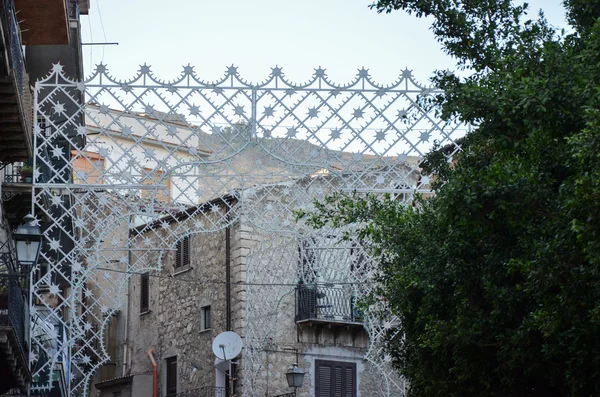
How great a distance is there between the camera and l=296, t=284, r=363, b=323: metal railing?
78.7 ft

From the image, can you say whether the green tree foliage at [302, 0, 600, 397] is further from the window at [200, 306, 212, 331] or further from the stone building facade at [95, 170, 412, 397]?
the window at [200, 306, 212, 331]

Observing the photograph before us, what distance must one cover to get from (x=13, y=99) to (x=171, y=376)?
15008 millimetres

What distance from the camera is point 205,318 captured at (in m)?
24.9

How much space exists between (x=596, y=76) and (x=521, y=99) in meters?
0.63

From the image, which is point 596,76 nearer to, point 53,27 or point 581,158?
point 581,158

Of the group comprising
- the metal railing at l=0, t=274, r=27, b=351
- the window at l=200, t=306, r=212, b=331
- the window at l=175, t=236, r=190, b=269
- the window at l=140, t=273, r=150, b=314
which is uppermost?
the window at l=175, t=236, r=190, b=269

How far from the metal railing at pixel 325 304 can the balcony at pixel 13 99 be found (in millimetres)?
11567

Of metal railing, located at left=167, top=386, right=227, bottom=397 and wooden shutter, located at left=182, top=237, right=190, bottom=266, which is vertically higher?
wooden shutter, located at left=182, top=237, right=190, bottom=266

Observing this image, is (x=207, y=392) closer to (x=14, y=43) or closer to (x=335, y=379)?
(x=335, y=379)

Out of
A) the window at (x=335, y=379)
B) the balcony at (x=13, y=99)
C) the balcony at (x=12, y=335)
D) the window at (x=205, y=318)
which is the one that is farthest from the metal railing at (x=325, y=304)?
the balcony at (x=13, y=99)

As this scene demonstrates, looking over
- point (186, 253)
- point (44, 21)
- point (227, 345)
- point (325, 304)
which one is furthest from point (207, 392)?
point (44, 21)

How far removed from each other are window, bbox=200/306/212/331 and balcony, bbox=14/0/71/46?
10334 mm

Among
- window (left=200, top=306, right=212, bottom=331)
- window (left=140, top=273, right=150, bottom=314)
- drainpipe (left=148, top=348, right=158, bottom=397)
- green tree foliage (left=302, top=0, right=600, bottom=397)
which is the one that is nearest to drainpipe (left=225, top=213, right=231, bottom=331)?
window (left=200, top=306, right=212, bottom=331)

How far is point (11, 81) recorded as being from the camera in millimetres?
11086
